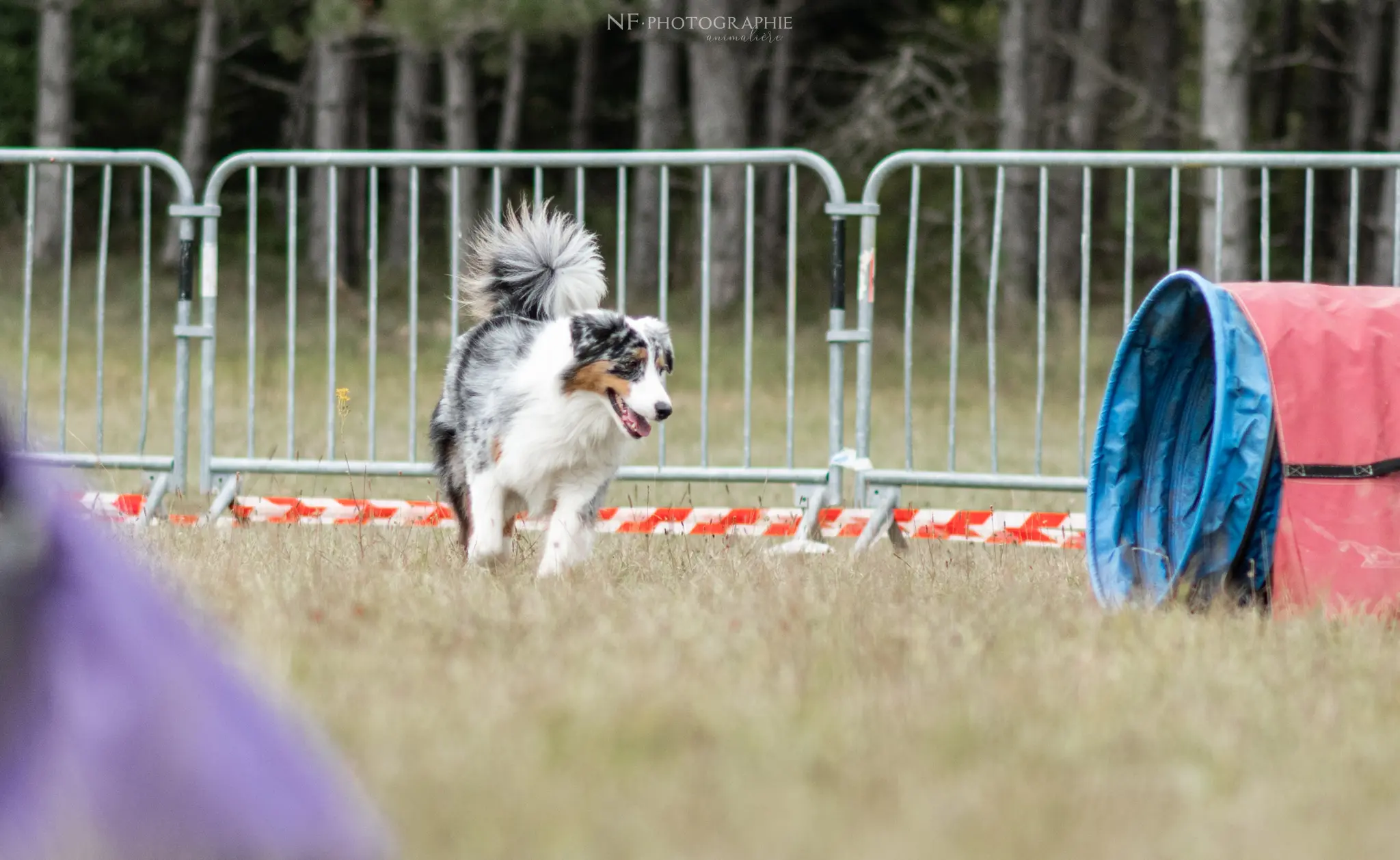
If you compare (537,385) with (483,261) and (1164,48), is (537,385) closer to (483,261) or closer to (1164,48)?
(483,261)

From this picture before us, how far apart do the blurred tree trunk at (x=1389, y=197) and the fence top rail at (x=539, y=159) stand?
8284 millimetres

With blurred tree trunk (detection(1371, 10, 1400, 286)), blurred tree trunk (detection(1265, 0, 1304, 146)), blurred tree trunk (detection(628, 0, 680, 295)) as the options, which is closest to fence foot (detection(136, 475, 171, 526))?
blurred tree trunk (detection(1371, 10, 1400, 286))

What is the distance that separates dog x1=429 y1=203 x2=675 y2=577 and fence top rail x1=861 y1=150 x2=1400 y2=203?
4.98ft

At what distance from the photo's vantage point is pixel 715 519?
735cm

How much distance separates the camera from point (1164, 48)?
26.7 m

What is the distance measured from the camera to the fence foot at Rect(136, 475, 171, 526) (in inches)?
295

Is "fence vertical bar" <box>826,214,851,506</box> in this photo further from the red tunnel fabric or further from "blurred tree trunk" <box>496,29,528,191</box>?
"blurred tree trunk" <box>496,29,528,191</box>

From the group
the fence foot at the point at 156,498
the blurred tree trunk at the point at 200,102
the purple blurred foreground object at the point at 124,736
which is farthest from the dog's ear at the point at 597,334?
the blurred tree trunk at the point at 200,102

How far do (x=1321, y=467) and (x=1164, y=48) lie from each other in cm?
2312

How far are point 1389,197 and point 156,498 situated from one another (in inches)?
627

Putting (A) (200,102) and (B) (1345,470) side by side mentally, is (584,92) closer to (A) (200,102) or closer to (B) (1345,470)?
(A) (200,102)

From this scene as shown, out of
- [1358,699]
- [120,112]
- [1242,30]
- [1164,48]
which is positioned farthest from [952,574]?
[120,112]

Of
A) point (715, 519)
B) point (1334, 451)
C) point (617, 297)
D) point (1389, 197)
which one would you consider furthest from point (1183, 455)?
point (1389, 197)

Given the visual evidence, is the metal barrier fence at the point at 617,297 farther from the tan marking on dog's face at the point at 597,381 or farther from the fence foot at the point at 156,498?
the tan marking on dog's face at the point at 597,381
